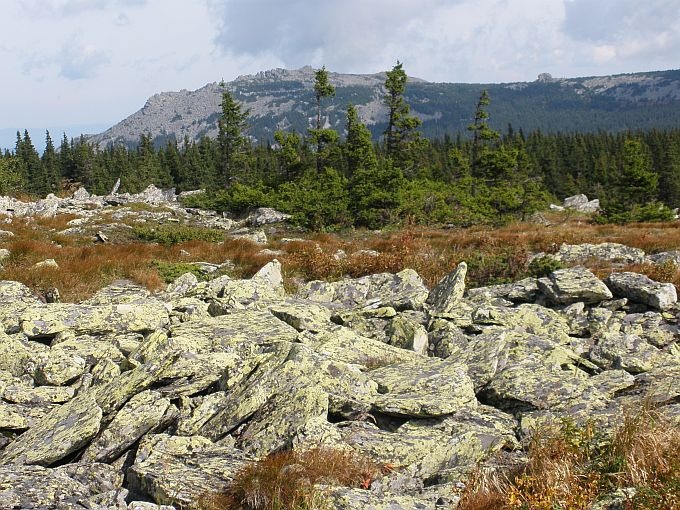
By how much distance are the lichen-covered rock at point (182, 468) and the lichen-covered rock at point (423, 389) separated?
2.04m

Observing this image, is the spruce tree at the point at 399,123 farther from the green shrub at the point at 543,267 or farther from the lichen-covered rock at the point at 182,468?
the lichen-covered rock at the point at 182,468

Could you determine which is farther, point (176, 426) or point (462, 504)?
point (176, 426)

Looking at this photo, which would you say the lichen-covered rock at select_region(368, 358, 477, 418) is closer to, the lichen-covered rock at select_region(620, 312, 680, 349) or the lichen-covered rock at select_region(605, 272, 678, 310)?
the lichen-covered rock at select_region(620, 312, 680, 349)

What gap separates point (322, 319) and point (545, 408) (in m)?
4.78

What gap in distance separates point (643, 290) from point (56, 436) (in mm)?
12107

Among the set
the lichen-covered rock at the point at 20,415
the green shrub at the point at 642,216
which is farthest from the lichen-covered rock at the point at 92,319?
the green shrub at the point at 642,216

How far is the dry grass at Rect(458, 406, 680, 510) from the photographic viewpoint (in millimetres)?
4219

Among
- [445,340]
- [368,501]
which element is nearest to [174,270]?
[445,340]

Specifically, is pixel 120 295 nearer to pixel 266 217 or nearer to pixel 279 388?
pixel 279 388

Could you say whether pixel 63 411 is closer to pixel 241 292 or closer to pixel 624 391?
pixel 241 292

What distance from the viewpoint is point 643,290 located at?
11602 millimetres

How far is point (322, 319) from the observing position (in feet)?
33.6

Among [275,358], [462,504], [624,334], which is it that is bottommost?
[624,334]

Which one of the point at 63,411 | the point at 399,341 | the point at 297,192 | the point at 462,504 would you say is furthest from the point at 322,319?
the point at 297,192
